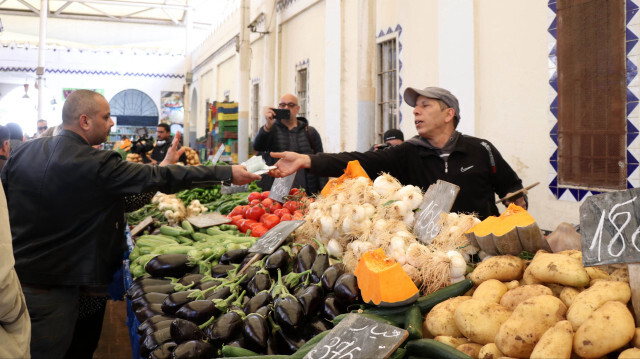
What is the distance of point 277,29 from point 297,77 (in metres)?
1.62

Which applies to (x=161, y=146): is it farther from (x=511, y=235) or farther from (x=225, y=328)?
(x=511, y=235)

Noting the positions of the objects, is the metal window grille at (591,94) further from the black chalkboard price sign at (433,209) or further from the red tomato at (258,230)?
the red tomato at (258,230)

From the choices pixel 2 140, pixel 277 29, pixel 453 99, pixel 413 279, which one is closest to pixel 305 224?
pixel 413 279

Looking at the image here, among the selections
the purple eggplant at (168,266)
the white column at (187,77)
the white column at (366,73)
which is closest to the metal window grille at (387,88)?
the white column at (366,73)

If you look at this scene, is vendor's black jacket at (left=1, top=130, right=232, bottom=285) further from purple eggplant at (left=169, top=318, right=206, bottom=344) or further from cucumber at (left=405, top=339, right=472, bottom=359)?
cucumber at (left=405, top=339, right=472, bottom=359)

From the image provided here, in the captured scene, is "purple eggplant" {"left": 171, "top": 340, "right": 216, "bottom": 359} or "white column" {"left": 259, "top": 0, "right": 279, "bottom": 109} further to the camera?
"white column" {"left": 259, "top": 0, "right": 279, "bottom": 109}

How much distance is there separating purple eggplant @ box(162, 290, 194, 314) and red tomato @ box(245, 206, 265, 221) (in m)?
1.81

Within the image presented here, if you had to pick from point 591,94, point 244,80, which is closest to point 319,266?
point 591,94

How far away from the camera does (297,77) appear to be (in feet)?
36.8

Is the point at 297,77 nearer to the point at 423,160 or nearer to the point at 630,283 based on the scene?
the point at 423,160

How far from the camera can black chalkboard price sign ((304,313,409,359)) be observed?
4.52 ft

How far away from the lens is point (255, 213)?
13.1 feet

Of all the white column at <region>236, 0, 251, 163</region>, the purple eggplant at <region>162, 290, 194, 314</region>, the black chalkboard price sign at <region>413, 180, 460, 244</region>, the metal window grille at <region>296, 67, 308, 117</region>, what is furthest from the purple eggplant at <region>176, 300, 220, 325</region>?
the white column at <region>236, 0, 251, 163</region>

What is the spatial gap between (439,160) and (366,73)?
4268 mm
